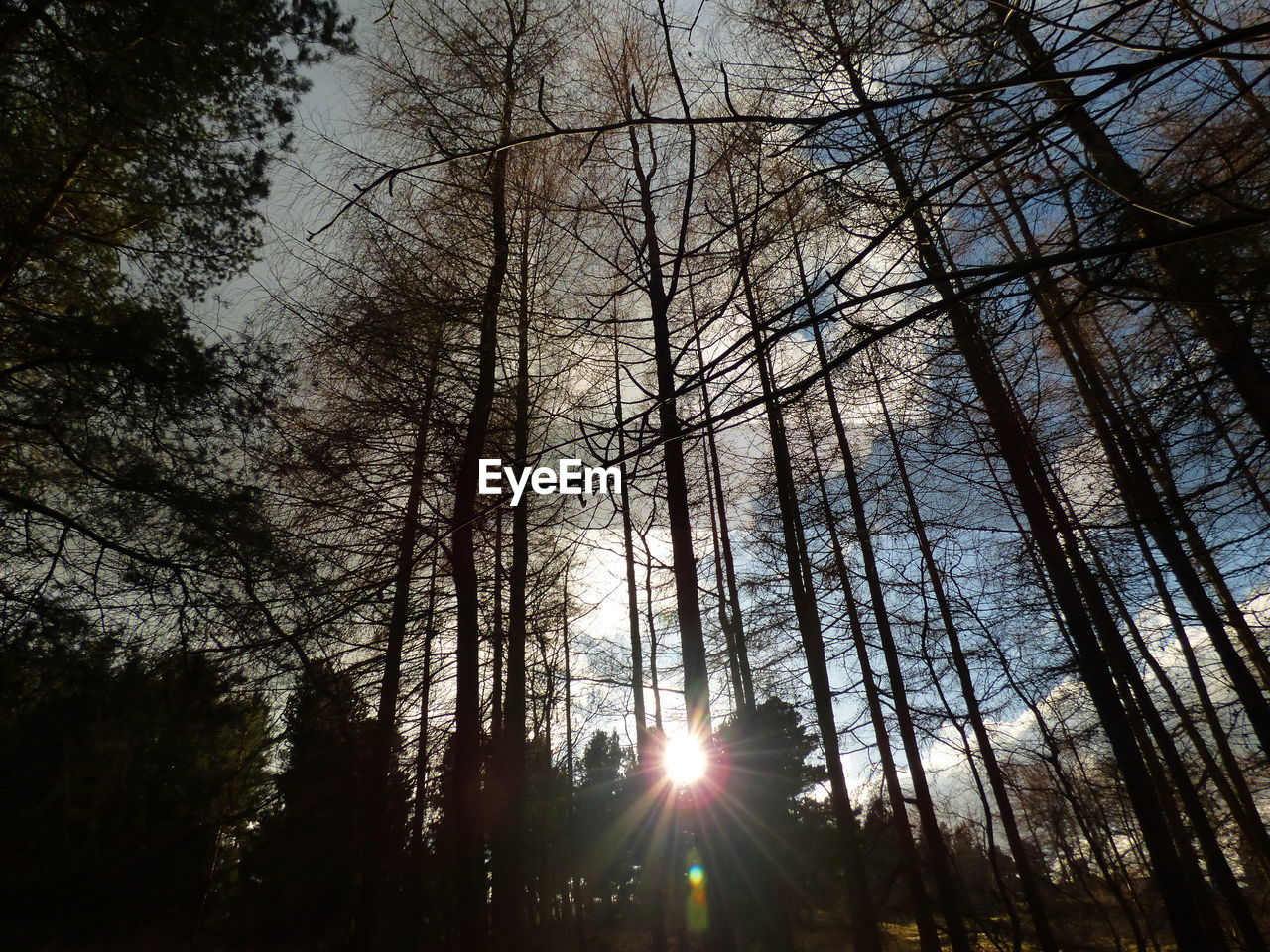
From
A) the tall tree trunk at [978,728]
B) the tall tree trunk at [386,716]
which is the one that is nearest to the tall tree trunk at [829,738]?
the tall tree trunk at [978,728]

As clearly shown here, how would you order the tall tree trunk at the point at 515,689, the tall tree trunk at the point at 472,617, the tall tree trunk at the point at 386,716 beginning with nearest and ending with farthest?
the tall tree trunk at the point at 472,617 → the tall tree trunk at the point at 386,716 → the tall tree trunk at the point at 515,689

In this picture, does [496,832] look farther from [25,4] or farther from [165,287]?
[25,4]

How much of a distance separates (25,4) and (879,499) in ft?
33.5

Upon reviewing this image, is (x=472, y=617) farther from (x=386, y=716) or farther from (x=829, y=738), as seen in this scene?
(x=829, y=738)

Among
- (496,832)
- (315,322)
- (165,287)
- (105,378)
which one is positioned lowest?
(496,832)

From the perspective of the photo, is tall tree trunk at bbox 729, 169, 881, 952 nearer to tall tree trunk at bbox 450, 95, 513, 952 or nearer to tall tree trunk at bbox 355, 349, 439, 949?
tall tree trunk at bbox 450, 95, 513, 952

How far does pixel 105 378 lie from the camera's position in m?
4.05

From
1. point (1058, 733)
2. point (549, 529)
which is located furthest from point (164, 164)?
point (1058, 733)

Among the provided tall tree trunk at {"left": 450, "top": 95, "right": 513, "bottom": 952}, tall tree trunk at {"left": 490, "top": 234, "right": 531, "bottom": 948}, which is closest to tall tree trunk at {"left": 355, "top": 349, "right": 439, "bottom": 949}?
tall tree trunk at {"left": 450, "top": 95, "right": 513, "bottom": 952}

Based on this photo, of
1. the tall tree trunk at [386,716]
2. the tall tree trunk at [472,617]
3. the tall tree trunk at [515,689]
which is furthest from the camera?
the tall tree trunk at [515,689]

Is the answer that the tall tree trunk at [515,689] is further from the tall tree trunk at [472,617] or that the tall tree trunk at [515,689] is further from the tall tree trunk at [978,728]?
the tall tree trunk at [978,728]

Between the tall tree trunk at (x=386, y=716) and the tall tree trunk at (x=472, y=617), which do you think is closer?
the tall tree trunk at (x=472, y=617)

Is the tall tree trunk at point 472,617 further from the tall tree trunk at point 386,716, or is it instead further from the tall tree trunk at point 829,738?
the tall tree trunk at point 829,738

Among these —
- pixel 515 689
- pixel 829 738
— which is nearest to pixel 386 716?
pixel 515 689
